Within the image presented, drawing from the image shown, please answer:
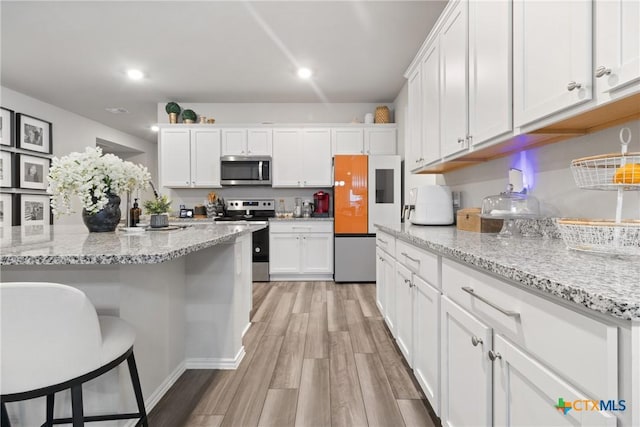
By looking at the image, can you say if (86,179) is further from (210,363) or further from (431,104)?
(431,104)

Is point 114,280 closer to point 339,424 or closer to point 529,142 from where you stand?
point 339,424

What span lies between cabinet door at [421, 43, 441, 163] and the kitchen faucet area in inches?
0.9

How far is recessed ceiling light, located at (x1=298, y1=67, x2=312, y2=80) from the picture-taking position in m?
3.67

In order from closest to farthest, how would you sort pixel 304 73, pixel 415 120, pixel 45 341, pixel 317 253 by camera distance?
1. pixel 45 341
2. pixel 415 120
3. pixel 304 73
4. pixel 317 253

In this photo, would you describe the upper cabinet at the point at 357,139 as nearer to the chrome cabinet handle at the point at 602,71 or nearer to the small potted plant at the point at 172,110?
the small potted plant at the point at 172,110

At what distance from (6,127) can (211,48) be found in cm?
324

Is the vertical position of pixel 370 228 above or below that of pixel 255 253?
above

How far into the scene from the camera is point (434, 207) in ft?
7.72

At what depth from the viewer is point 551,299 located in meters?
0.68

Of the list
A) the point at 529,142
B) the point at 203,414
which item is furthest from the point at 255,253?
the point at 529,142

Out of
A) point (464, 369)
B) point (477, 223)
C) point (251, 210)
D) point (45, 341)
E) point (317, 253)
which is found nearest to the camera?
point (45, 341)

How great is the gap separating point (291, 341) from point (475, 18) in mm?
2376

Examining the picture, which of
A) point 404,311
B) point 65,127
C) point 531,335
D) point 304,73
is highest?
point 304,73

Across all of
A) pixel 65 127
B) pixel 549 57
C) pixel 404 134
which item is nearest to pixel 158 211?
pixel 549 57
